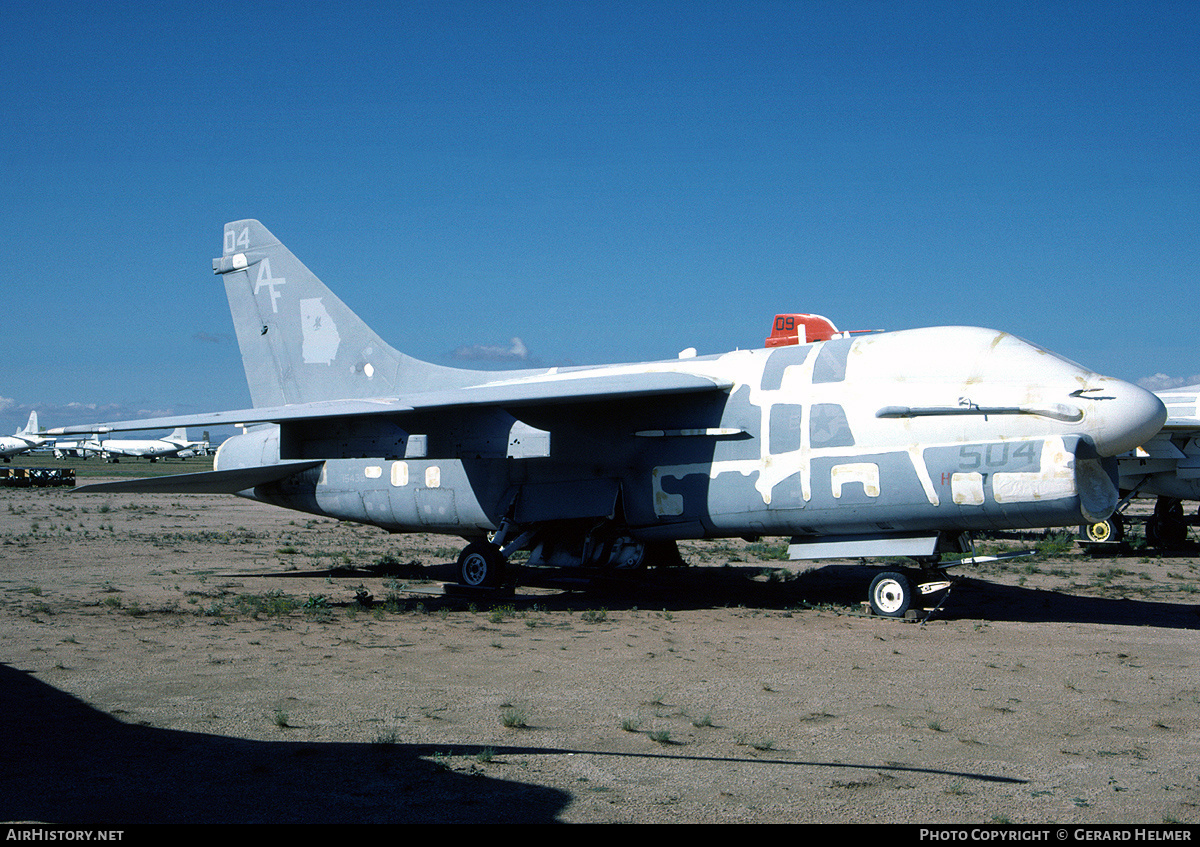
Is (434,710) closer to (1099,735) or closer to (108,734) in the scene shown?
(108,734)

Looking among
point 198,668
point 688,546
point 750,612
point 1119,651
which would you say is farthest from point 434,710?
point 688,546

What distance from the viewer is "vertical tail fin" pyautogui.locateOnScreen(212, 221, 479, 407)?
1697 cm

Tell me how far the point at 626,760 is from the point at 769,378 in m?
7.50

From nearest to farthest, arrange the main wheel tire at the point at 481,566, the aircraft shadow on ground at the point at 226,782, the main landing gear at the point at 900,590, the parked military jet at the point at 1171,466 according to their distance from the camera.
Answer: the aircraft shadow on ground at the point at 226,782 → the main landing gear at the point at 900,590 → the main wheel tire at the point at 481,566 → the parked military jet at the point at 1171,466

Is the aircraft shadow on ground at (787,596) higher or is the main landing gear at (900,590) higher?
the main landing gear at (900,590)

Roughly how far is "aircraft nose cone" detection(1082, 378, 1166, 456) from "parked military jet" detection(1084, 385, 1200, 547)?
1003 centimetres

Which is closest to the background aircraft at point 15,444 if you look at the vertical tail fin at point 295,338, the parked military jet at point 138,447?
the parked military jet at point 138,447

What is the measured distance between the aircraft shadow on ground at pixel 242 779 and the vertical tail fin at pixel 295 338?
1071 cm

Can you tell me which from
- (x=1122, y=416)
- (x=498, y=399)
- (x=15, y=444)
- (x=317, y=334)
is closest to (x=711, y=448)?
(x=498, y=399)

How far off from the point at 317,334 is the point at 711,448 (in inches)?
339

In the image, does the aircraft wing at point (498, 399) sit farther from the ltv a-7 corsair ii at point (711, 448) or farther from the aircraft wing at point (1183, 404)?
the aircraft wing at point (1183, 404)

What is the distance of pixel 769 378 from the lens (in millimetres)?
12461

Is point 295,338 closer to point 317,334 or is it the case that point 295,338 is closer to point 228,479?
point 317,334

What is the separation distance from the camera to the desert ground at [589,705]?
5.10 m
